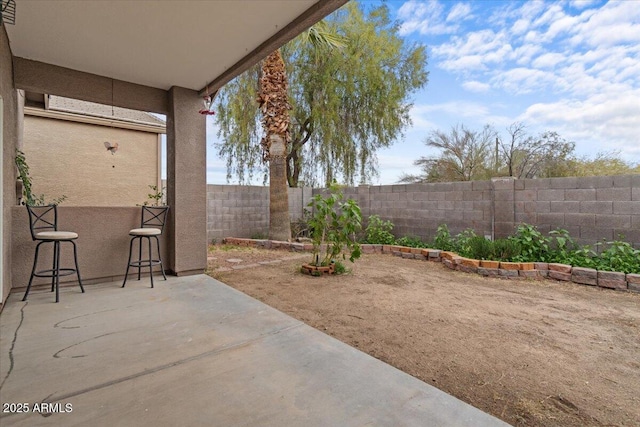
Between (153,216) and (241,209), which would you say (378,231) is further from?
(153,216)

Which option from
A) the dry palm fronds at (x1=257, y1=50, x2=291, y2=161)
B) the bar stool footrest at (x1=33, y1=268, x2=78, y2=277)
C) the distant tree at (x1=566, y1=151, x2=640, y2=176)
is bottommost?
the bar stool footrest at (x1=33, y1=268, x2=78, y2=277)

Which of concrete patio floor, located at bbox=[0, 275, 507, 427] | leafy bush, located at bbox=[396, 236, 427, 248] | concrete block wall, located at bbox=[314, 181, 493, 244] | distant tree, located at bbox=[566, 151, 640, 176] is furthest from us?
distant tree, located at bbox=[566, 151, 640, 176]

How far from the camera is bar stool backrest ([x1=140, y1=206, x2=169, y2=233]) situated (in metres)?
3.79

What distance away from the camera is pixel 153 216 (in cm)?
390

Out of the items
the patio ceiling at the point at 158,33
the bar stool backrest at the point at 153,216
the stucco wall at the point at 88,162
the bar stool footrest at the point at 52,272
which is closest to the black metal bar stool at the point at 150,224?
the bar stool backrest at the point at 153,216

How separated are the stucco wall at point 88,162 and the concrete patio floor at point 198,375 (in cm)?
467

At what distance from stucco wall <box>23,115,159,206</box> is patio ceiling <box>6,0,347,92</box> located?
3.65 meters

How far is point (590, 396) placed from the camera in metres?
1.54

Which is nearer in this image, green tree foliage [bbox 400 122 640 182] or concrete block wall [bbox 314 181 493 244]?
concrete block wall [bbox 314 181 493 244]

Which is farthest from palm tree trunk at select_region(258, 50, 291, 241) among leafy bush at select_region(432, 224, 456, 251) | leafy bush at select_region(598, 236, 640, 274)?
leafy bush at select_region(598, 236, 640, 274)

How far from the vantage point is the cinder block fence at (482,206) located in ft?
12.8

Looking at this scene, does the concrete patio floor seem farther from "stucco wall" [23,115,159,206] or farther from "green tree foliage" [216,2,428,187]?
"green tree foliage" [216,2,428,187]

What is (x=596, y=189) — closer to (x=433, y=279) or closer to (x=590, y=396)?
(x=433, y=279)

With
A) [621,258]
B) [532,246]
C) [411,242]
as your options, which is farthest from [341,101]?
[621,258]
